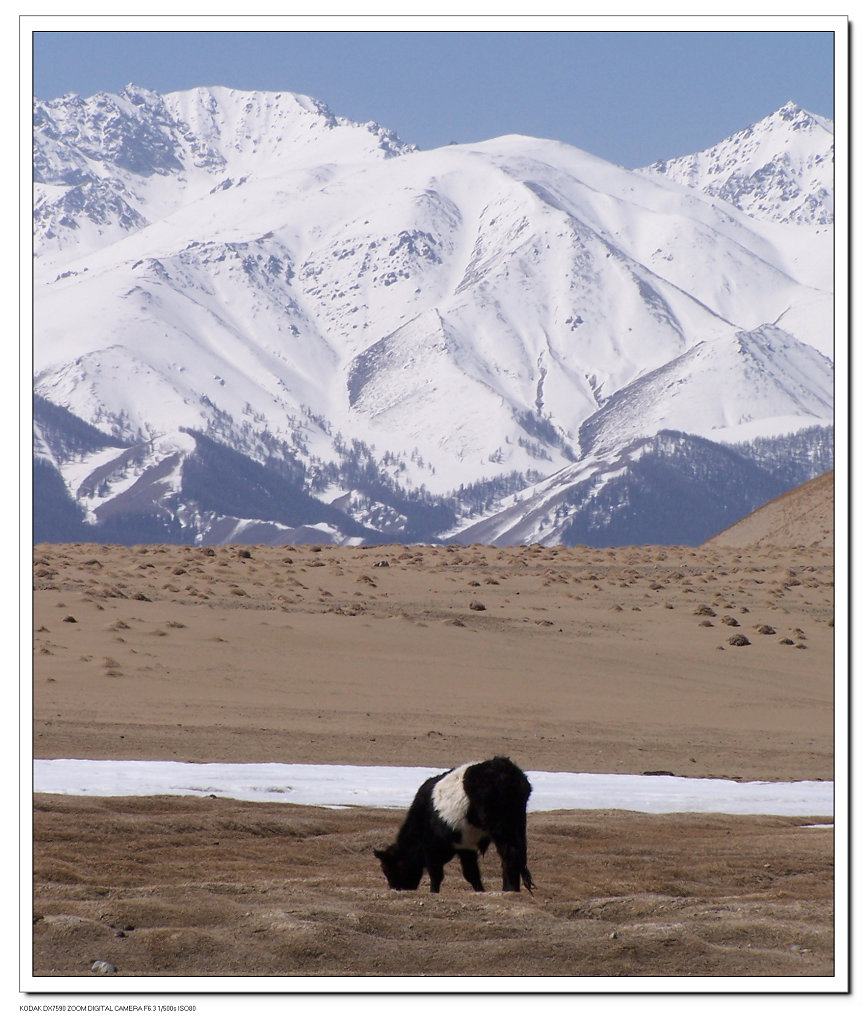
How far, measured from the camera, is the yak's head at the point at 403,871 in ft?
32.8

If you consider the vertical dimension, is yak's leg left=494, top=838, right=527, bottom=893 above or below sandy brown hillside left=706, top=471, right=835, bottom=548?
below

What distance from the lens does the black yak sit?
9.26 meters

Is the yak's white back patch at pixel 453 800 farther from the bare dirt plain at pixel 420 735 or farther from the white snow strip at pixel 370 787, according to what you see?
the white snow strip at pixel 370 787

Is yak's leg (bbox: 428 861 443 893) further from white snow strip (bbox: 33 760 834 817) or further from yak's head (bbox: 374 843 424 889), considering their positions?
white snow strip (bbox: 33 760 834 817)

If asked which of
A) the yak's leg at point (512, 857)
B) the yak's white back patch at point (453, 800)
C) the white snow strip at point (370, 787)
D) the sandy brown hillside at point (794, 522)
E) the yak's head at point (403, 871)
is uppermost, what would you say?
the sandy brown hillside at point (794, 522)

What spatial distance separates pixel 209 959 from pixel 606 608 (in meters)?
24.8

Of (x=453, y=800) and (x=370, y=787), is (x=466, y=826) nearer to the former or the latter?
(x=453, y=800)

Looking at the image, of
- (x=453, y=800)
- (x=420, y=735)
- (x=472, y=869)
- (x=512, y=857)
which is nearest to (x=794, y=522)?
(x=420, y=735)

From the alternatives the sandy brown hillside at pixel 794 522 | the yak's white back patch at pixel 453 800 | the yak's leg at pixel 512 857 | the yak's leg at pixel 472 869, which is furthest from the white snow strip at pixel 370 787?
the sandy brown hillside at pixel 794 522

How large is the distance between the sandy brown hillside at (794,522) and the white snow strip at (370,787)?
4006 centimetres

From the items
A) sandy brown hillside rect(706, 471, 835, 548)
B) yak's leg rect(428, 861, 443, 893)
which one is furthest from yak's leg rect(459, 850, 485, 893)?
sandy brown hillside rect(706, 471, 835, 548)

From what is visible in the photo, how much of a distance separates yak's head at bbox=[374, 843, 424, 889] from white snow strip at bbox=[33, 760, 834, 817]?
4495 mm

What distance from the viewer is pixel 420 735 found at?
774 inches
